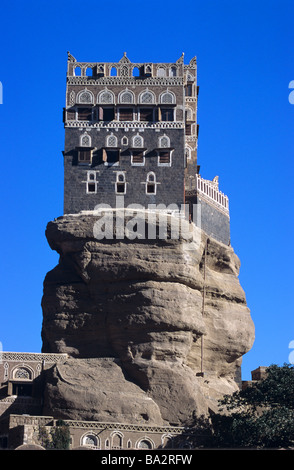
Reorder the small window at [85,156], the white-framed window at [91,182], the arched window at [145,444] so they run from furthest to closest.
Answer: the small window at [85,156]
the white-framed window at [91,182]
the arched window at [145,444]

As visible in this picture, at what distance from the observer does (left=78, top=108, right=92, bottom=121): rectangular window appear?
228ft

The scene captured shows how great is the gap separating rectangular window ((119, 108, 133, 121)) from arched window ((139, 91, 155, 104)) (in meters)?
1.01

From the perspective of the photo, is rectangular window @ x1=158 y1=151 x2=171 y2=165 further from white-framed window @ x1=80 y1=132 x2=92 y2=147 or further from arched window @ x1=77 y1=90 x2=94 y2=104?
arched window @ x1=77 y1=90 x2=94 y2=104

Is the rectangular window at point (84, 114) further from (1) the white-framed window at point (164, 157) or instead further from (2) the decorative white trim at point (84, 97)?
(1) the white-framed window at point (164, 157)

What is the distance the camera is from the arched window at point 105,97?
69688 millimetres

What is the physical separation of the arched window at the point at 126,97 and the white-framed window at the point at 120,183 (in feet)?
16.5

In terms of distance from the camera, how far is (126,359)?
62625 millimetres

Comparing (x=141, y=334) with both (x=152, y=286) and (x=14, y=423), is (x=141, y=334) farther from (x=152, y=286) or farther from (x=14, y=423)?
(x=14, y=423)

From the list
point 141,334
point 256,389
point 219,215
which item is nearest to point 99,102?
point 219,215

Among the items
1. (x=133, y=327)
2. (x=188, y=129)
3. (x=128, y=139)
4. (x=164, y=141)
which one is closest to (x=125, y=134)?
(x=128, y=139)

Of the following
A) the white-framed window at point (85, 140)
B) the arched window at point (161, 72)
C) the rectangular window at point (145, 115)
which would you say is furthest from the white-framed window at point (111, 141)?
the arched window at point (161, 72)

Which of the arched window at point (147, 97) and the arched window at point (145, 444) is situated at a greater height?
the arched window at point (147, 97)

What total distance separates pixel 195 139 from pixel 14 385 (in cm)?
2267

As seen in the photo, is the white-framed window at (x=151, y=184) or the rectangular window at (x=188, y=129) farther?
the rectangular window at (x=188, y=129)
